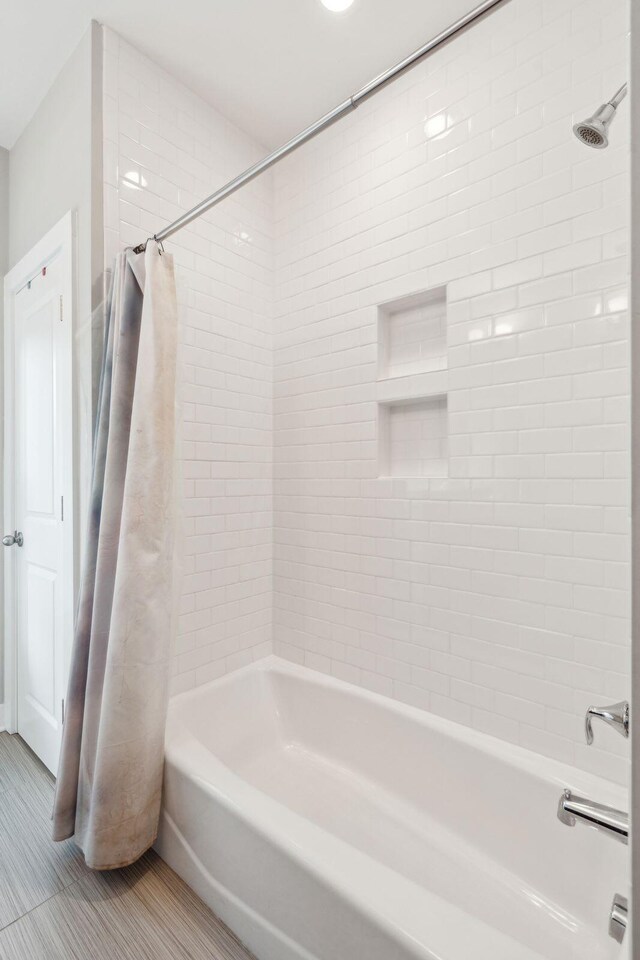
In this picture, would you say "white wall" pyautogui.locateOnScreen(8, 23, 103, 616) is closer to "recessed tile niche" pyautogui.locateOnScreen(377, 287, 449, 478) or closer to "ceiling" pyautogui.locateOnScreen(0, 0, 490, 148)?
"ceiling" pyautogui.locateOnScreen(0, 0, 490, 148)

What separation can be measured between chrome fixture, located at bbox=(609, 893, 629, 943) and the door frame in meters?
1.83

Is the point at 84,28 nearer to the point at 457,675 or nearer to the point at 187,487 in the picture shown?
the point at 187,487

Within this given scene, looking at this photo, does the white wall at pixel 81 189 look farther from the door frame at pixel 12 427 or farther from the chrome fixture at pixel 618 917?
the chrome fixture at pixel 618 917

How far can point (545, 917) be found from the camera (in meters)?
1.34

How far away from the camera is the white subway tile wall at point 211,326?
1842 mm

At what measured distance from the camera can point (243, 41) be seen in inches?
70.9

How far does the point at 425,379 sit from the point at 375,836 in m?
1.65

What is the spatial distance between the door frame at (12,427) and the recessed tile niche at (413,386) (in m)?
1.25

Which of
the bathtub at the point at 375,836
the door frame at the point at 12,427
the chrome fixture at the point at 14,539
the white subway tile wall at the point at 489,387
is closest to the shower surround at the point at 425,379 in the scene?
the white subway tile wall at the point at 489,387

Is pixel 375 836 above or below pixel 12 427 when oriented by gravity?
below

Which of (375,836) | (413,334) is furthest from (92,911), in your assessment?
(413,334)

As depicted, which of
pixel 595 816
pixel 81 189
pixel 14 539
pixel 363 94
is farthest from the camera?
pixel 14 539

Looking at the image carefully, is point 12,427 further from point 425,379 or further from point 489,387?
point 489,387

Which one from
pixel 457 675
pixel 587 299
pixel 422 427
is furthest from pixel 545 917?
pixel 587 299
